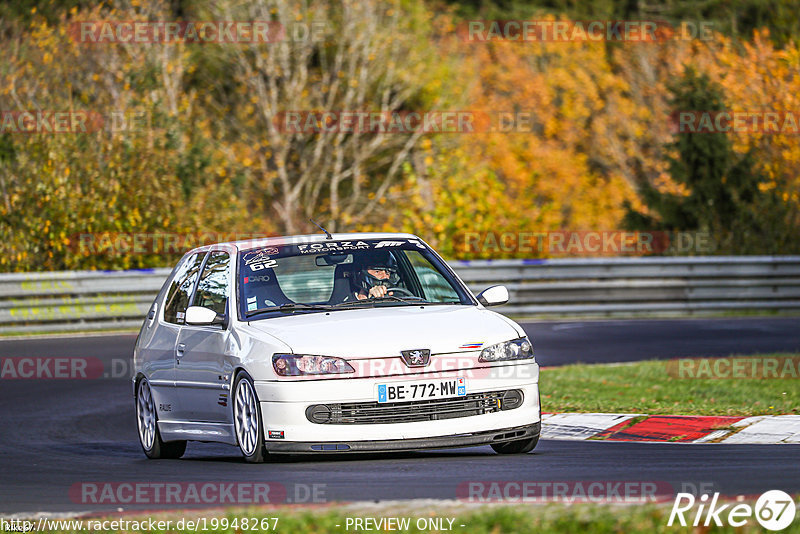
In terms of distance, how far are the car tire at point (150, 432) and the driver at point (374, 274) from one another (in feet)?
6.34

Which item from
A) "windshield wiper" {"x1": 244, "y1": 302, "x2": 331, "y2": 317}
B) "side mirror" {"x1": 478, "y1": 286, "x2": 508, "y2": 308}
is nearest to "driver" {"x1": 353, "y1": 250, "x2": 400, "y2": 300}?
"windshield wiper" {"x1": 244, "y1": 302, "x2": 331, "y2": 317}

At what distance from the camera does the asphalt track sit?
7.62m

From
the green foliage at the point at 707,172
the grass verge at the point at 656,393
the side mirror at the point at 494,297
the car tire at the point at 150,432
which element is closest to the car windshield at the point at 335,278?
the side mirror at the point at 494,297

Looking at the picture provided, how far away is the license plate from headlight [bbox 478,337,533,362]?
0.25 metres

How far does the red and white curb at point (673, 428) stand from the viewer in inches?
408

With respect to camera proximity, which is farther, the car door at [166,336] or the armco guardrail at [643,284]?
the armco guardrail at [643,284]

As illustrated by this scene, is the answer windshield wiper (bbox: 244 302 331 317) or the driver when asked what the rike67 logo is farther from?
the driver

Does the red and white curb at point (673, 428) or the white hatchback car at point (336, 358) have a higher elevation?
the white hatchback car at point (336, 358)

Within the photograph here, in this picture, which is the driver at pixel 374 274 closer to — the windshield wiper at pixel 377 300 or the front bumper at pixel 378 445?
the windshield wiper at pixel 377 300

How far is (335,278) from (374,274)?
284mm

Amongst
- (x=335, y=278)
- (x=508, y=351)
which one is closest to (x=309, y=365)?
(x=508, y=351)

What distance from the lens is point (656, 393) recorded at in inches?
531

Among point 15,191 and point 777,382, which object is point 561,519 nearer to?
point 777,382

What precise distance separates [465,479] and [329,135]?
2837cm
